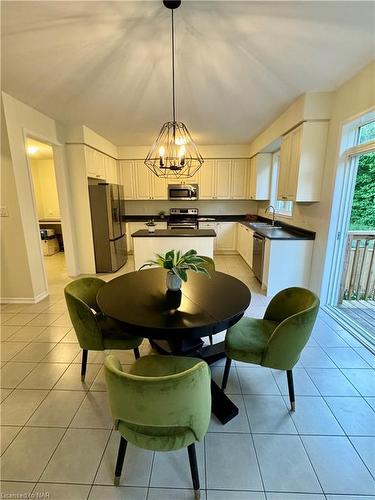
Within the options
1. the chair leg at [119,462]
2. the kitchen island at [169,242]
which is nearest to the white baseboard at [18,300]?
the kitchen island at [169,242]

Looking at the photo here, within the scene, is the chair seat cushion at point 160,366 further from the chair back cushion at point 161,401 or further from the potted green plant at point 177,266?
the potted green plant at point 177,266

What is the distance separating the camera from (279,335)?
1431 millimetres

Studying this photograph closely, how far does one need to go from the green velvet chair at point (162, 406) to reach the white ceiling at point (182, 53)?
7.64ft

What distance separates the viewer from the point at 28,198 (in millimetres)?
3125

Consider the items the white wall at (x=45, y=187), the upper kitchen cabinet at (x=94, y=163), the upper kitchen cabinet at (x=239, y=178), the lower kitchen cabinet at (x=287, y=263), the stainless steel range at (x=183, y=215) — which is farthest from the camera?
the white wall at (x=45, y=187)

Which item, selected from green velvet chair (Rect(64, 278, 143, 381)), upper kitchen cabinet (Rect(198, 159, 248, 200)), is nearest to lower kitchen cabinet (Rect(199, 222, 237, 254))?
upper kitchen cabinet (Rect(198, 159, 248, 200))

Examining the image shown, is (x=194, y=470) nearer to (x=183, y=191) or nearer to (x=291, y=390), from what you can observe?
(x=291, y=390)

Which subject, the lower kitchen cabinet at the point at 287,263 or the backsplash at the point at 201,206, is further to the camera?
the backsplash at the point at 201,206

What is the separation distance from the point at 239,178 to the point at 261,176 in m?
0.75

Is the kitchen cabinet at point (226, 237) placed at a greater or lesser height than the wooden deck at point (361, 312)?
greater

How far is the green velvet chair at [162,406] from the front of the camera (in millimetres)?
907

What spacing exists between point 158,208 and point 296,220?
3708mm

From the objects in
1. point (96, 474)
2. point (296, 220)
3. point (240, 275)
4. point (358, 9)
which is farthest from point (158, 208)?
point (96, 474)

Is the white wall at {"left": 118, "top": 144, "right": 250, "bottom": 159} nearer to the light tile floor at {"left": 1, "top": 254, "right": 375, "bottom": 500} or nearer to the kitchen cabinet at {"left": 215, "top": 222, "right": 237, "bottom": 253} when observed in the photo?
the kitchen cabinet at {"left": 215, "top": 222, "right": 237, "bottom": 253}
